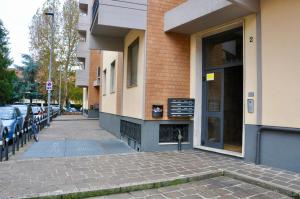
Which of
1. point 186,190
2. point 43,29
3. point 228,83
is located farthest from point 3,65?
point 186,190

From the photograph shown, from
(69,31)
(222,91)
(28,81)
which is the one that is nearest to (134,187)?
(222,91)

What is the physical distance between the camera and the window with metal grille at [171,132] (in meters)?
8.17

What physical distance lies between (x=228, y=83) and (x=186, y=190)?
429cm

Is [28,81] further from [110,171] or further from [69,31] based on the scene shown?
[110,171]

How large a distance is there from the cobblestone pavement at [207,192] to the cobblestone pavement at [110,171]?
278 millimetres

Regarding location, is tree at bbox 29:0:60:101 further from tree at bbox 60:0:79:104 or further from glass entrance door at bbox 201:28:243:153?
glass entrance door at bbox 201:28:243:153

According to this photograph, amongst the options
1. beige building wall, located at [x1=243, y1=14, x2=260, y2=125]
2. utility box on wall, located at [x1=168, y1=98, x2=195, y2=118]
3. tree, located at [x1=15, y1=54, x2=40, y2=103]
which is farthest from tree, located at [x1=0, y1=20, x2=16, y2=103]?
beige building wall, located at [x1=243, y1=14, x2=260, y2=125]

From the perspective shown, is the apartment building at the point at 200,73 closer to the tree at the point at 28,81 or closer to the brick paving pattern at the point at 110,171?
the brick paving pattern at the point at 110,171

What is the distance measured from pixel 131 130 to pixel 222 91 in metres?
3.42

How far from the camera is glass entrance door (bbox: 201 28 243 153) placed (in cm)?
766

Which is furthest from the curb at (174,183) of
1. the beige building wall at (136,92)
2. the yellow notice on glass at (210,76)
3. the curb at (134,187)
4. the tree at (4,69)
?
the tree at (4,69)

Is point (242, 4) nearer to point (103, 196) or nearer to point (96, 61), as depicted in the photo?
point (103, 196)

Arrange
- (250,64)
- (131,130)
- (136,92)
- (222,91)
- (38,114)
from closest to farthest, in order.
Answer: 1. (250,64)
2. (222,91)
3. (136,92)
4. (131,130)
5. (38,114)

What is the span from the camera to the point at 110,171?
5703mm
